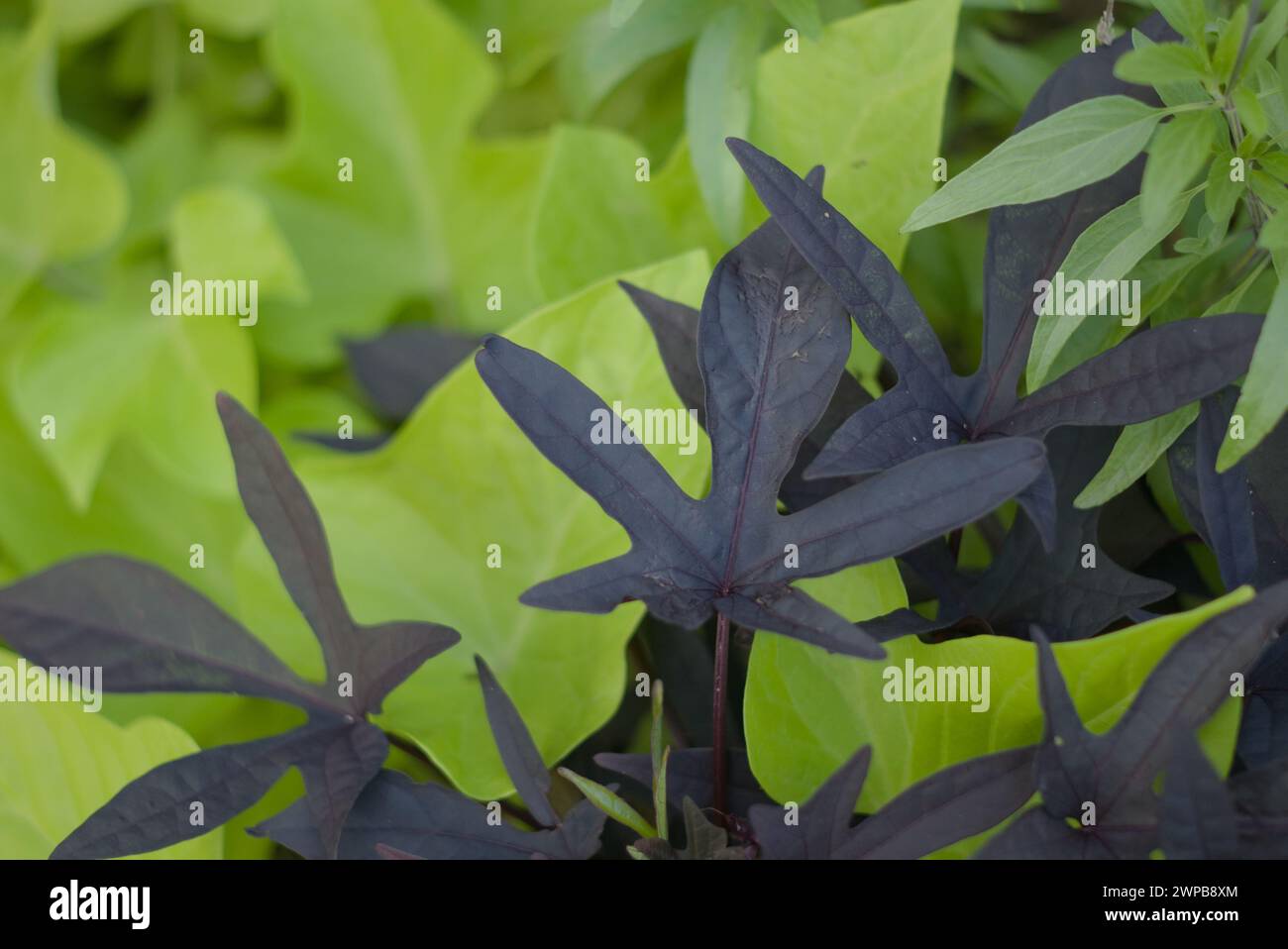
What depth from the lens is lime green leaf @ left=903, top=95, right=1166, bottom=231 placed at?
1.31ft

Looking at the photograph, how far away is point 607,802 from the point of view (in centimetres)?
41

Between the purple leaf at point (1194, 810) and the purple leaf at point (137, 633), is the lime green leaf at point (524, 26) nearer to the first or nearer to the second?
the purple leaf at point (137, 633)

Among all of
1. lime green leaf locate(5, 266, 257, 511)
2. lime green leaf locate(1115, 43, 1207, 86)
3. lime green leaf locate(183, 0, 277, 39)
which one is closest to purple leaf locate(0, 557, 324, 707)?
lime green leaf locate(5, 266, 257, 511)

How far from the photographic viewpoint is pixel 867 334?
425 millimetres

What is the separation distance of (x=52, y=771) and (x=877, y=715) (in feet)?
1.23

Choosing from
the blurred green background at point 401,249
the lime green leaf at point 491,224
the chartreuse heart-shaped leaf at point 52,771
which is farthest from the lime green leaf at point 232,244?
the chartreuse heart-shaped leaf at point 52,771

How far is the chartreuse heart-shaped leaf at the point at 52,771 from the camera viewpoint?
50cm

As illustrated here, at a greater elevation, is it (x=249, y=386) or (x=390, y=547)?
(x=249, y=386)

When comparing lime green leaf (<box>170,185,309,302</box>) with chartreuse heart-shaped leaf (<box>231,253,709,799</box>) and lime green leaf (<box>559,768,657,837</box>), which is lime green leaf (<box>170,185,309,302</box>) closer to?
chartreuse heart-shaped leaf (<box>231,253,709,799</box>)

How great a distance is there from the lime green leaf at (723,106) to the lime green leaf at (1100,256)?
0.63 feet

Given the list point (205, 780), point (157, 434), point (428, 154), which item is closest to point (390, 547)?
point (205, 780)

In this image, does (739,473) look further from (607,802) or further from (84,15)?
(84,15)
